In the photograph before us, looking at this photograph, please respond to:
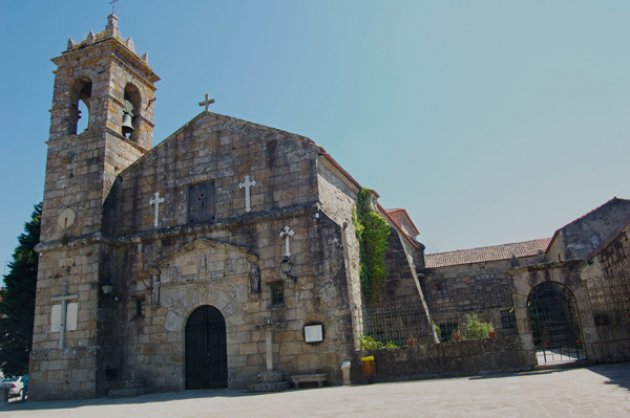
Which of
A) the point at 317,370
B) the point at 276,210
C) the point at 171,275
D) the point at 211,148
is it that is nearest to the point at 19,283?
the point at 171,275

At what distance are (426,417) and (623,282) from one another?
8.21 m

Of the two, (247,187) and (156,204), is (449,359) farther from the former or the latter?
(156,204)

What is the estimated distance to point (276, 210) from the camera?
543 inches

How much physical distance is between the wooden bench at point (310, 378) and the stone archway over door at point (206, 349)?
2.44 m

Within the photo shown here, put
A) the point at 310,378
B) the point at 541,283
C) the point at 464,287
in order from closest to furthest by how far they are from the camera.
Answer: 1. the point at 541,283
2. the point at 310,378
3. the point at 464,287

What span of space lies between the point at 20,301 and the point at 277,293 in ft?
42.9

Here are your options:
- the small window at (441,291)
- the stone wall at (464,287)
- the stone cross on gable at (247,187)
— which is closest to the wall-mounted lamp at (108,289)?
the stone cross on gable at (247,187)

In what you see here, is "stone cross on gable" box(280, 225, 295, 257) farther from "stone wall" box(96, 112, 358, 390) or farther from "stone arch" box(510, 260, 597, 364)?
"stone arch" box(510, 260, 597, 364)

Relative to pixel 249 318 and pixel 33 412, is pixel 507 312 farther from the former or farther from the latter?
pixel 33 412

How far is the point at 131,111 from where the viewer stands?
17.5 m

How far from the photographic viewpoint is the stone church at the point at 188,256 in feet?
42.4

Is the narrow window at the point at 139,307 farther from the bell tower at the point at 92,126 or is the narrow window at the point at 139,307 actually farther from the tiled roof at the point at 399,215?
the tiled roof at the point at 399,215

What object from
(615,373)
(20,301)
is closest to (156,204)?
(20,301)

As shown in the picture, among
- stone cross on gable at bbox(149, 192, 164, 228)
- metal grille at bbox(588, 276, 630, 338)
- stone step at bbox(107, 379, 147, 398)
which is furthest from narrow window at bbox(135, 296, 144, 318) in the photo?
metal grille at bbox(588, 276, 630, 338)
